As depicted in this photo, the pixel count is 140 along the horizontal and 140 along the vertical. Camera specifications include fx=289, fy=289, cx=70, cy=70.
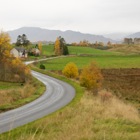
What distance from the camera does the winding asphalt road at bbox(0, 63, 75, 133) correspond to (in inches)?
1081

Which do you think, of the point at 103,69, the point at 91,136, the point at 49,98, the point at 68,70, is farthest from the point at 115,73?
the point at 91,136

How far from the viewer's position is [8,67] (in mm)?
69562

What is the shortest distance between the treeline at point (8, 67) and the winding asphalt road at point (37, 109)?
1265 centimetres

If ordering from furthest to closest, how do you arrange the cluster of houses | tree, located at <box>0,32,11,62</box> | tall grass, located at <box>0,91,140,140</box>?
the cluster of houses
tree, located at <box>0,32,11,62</box>
tall grass, located at <box>0,91,140,140</box>

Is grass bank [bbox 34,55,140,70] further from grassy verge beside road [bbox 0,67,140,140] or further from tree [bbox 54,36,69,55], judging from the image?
grassy verge beside road [bbox 0,67,140,140]

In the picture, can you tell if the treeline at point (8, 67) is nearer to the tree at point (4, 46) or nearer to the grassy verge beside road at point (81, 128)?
the tree at point (4, 46)

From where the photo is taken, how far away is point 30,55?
15425 cm

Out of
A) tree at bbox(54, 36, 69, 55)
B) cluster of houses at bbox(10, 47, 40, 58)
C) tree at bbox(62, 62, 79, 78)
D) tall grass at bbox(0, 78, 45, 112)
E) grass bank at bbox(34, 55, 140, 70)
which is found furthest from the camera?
tree at bbox(54, 36, 69, 55)

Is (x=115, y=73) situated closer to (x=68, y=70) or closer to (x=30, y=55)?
Answer: (x=68, y=70)

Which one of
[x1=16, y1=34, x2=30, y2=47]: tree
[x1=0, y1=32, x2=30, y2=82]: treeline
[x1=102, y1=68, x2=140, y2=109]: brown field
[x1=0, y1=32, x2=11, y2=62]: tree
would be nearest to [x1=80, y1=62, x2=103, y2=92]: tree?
[x1=102, y1=68, x2=140, y2=109]: brown field

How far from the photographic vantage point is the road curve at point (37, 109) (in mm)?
27453

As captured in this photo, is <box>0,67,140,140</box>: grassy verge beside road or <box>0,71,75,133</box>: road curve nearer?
<box>0,67,140,140</box>: grassy verge beside road

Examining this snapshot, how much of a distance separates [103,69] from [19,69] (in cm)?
4104

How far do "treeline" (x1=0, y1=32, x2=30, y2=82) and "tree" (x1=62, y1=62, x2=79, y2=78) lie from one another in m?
13.1
